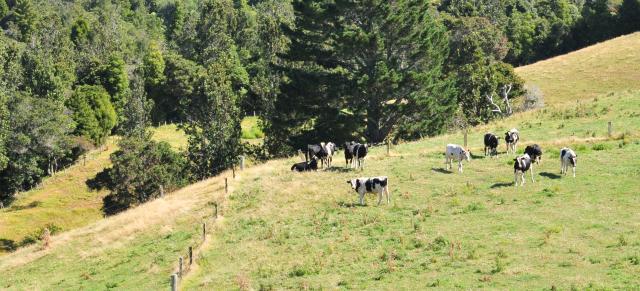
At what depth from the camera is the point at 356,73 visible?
6650 centimetres

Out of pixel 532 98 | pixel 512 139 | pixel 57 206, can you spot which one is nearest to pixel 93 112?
pixel 57 206

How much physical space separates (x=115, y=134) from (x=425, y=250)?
96775mm

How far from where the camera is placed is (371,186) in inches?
1528

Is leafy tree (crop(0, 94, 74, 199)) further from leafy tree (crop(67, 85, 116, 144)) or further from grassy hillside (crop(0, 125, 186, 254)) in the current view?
leafy tree (crop(67, 85, 116, 144))

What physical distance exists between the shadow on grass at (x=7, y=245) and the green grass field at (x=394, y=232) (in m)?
34.4

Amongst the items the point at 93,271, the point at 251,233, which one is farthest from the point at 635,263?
the point at 93,271

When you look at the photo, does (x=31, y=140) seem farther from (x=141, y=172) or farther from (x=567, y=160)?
(x=567, y=160)

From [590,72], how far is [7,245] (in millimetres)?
78336

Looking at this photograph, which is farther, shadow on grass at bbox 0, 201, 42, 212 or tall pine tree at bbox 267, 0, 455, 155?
shadow on grass at bbox 0, 201, 42, 212

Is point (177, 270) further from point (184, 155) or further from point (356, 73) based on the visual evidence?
point (184, 155)

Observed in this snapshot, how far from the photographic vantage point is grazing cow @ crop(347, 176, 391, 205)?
38.6m

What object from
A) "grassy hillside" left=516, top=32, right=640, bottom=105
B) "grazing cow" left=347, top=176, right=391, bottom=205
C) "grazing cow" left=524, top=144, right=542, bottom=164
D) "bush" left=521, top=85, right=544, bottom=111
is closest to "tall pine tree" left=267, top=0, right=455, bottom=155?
"grazing cow" left=524, top=144, right=542, bottom=164

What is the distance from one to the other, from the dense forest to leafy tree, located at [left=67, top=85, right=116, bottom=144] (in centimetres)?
22

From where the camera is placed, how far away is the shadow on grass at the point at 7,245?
258ft
